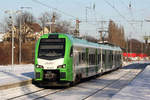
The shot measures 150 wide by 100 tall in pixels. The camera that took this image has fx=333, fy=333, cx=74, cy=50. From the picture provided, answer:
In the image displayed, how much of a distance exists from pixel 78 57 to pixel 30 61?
39472 millimetres

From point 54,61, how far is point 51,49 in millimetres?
849

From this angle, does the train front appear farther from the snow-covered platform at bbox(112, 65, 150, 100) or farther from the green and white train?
the snow-covered platform at bbox(112, 65, 150, 100)

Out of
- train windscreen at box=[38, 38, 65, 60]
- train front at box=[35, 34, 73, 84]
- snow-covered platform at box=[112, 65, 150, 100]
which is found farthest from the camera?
train windscreen at box=[38, 38, 65, 60]

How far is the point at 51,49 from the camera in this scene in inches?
737

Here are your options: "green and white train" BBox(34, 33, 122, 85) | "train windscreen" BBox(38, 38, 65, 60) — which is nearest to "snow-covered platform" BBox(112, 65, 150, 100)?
"green and white train" BBox(34, 33, 122, 85)

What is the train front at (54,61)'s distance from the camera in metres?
18.2

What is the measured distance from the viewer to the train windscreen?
18.5m

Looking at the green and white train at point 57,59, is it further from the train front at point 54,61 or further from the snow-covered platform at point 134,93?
the snow-covered platform at point 134,93

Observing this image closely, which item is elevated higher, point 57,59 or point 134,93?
point 57,59

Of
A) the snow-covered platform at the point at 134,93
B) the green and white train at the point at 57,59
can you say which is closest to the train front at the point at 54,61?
the green and white train at the point at 57,59

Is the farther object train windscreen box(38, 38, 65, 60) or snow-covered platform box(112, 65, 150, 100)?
train windscreen box(38, 38, 65, 60)

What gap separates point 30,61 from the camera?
59250 mm

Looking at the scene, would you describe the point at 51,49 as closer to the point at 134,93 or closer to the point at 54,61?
the point at 54,61

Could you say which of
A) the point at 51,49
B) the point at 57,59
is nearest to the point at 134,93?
the point at 57,59
